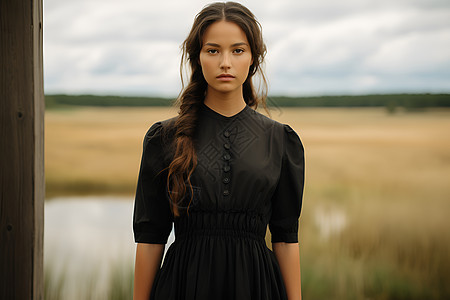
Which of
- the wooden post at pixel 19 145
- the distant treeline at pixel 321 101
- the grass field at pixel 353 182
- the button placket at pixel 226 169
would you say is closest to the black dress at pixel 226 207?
the button placket at pixel 226 169

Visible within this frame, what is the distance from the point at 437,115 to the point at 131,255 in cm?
223

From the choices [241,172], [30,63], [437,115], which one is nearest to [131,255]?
[30,63]

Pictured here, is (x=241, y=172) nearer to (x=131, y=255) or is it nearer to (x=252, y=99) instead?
(x=252, y=99)

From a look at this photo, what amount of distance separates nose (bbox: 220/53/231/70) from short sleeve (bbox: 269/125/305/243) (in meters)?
0.31

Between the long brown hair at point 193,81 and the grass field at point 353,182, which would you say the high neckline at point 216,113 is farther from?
the grass field at point 353,182

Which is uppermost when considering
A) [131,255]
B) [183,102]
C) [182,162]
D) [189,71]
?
[189,71]

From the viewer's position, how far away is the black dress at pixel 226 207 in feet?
4.53

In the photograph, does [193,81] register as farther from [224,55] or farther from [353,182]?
[353,182]

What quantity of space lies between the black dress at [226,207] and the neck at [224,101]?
17mm

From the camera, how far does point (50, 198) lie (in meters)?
3.11

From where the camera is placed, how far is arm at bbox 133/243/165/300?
57.2 inches

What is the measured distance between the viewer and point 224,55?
1.38 metres

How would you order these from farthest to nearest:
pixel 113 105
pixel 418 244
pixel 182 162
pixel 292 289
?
pixel 113 105 → pixel 418 244 → pixel 292 289 → pixel 182 162

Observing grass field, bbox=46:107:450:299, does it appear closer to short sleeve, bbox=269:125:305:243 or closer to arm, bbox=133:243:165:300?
short sleeve, bbox=269:125:305:243
